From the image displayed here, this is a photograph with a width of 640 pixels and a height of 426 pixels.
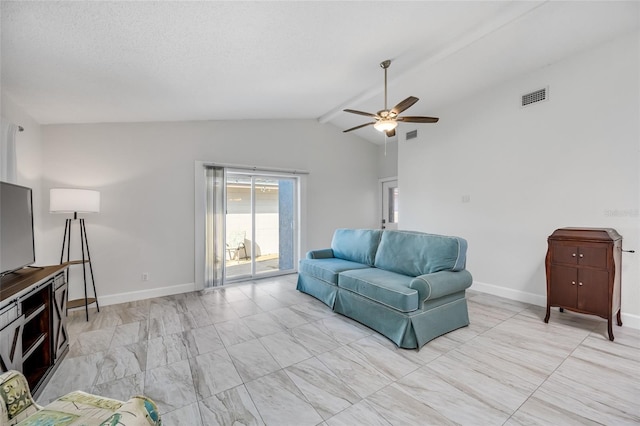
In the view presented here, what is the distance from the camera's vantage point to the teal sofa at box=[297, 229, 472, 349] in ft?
7.88

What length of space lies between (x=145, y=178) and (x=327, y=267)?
2.90m

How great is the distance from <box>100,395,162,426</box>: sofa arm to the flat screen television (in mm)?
1816

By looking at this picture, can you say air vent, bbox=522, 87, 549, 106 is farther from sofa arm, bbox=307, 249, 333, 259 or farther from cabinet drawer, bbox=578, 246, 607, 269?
sofa arm, bbox=307, 249, 333, 259

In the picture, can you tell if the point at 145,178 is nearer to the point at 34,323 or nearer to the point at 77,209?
the point at 77,209

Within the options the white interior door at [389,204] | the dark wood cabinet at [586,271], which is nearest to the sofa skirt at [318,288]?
the dark wood cabinet at [586,271]

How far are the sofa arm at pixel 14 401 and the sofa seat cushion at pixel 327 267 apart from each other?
2.58m

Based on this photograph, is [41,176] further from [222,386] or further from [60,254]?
[222,386]

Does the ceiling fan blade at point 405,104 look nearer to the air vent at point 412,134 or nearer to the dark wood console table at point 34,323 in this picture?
the air vent at point 412,134

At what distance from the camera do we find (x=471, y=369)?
207 cm

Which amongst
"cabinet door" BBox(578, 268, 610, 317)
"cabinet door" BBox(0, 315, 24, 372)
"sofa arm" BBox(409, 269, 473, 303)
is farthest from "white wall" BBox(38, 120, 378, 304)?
"cabinet door" BBox(578, 268, 610, 317)

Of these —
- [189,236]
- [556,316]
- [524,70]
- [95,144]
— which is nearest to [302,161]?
[189,236]

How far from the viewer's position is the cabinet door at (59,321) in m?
2.10

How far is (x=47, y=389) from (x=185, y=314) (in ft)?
4.47

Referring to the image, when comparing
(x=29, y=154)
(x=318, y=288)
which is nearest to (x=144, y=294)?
(x=29, y=154)
